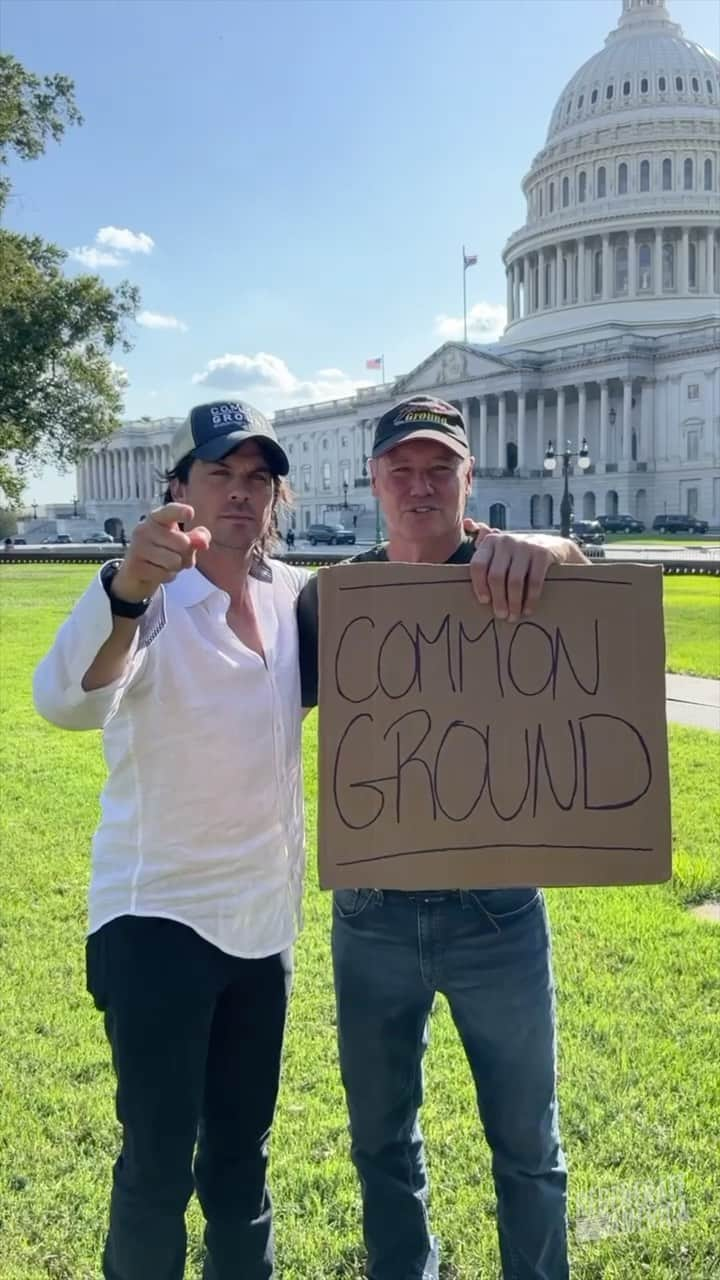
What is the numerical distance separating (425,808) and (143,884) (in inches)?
27.8

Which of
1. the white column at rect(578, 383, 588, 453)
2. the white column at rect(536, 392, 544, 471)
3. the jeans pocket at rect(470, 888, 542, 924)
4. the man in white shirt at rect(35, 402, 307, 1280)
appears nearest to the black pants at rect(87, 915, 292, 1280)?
the man in white shirt at rect(35, 402, 307, 1280)

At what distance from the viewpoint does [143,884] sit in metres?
2.45

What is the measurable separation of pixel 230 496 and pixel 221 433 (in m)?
0.16

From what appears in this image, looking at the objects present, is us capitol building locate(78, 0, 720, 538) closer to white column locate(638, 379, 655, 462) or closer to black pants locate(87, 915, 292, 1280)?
white column locate(638, 379, 655, 462)

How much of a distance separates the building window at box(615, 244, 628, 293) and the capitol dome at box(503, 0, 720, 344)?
90 millimetres

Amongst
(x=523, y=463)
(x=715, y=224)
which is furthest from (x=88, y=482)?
(x=715, y=224)

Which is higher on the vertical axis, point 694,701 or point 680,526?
point 680,526

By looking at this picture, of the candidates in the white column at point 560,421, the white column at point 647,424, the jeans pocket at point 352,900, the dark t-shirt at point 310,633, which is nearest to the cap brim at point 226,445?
the dark t-shirt at point 310,633

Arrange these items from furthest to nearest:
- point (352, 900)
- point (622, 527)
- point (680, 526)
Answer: point (622, 527) → point (680, 526) → point (352, 900)

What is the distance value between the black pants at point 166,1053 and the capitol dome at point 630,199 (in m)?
89.9

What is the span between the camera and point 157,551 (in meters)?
2.22

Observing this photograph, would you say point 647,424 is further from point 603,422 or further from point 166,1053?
point 166,1053

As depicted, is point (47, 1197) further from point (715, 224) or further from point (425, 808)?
point (715, 224)

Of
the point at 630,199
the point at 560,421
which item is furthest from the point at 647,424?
the point at 630,199
